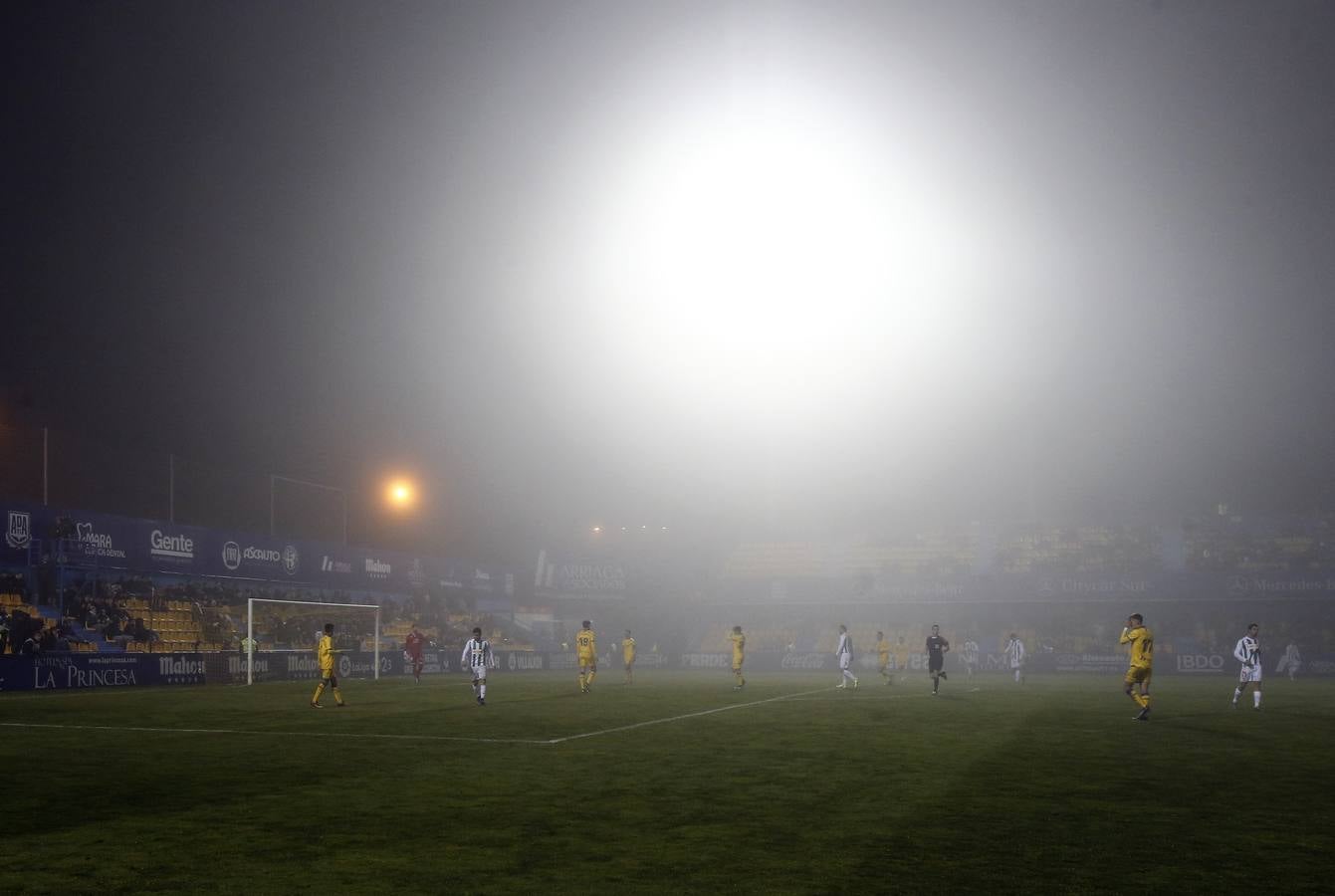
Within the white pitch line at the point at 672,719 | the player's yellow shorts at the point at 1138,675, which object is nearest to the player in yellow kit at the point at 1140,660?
the player's yellow shorts at the point at 1138,675

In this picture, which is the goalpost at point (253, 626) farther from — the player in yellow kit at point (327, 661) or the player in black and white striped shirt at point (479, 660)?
the player in black and white striped shirt at point (479, 660)

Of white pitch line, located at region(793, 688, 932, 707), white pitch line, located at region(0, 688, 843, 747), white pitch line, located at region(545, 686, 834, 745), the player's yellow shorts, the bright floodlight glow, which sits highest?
the bright floodlight glow

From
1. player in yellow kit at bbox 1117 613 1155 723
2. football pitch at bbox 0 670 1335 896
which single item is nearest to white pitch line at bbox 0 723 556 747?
football pitch at bbox 0 670 1335 896

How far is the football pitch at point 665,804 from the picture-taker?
846 centimetres

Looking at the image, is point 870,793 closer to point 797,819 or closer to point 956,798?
point 956,798

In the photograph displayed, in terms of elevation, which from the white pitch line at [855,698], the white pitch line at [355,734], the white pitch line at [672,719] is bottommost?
the white pitch line at [855,698]

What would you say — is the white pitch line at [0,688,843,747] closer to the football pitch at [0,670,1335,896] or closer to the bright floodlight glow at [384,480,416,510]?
the football pitch at [0,670,1335,896]

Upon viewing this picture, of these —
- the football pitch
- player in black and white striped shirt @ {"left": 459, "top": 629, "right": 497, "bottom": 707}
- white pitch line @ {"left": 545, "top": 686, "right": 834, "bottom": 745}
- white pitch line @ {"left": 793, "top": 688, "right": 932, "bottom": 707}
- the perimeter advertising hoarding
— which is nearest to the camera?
the football pitch

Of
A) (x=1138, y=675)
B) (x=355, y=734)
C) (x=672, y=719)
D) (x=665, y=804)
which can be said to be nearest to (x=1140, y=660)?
(x=1138, y=675)

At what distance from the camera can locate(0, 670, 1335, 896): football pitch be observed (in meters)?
8.46

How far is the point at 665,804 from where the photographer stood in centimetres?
1191

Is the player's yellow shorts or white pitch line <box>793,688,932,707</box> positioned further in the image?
white pitch line <box>793,688,932,707</box>

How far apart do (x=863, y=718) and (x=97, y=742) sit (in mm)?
14584

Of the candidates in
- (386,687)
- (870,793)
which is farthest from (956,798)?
(386,687)
